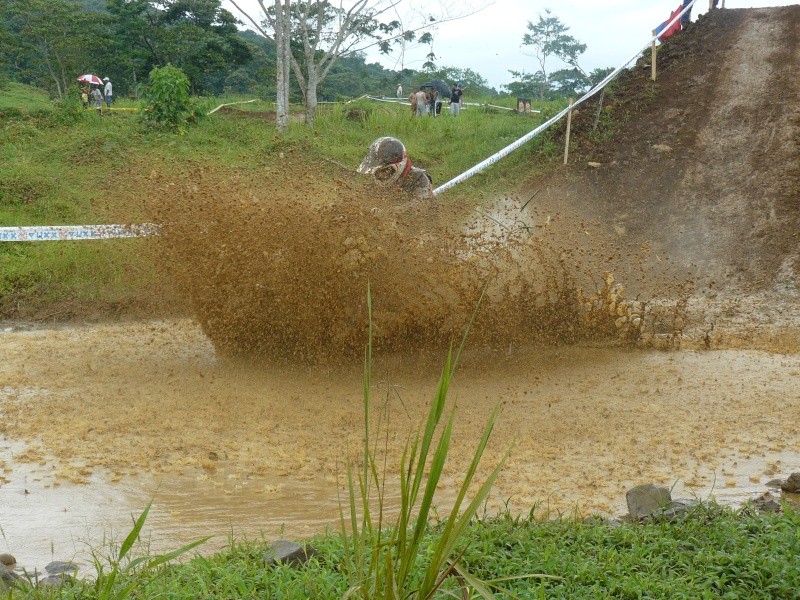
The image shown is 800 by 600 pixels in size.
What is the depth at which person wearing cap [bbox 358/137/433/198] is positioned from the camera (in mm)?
8719

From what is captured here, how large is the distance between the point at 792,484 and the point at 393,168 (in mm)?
4961

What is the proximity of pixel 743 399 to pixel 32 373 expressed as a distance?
5613 mm

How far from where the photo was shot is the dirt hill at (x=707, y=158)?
11516 millimetres

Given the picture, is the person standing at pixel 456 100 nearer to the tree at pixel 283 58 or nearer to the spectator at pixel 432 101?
the spectator at pixel 432 101

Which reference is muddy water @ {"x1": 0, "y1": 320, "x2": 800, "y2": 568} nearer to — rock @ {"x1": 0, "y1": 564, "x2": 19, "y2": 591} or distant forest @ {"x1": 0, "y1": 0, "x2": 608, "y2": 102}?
rock @ {"x1": 0, "y1": 564, "x2": 19, "y2": 591}

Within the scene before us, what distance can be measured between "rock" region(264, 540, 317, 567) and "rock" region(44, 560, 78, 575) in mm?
976

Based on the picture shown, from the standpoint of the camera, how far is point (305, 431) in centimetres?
601

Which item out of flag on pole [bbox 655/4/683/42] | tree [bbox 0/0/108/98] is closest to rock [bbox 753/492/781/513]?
flag on pole [bbox 655/4/683/42]

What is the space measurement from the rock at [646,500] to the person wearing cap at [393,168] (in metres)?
4.75

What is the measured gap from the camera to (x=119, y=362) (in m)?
7.73

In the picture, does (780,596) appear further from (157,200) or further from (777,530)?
(157,200)

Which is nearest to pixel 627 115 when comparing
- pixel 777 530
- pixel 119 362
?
pixel 119 362

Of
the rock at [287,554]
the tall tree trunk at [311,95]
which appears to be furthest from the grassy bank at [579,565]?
the tall tree trunk at [311,95]

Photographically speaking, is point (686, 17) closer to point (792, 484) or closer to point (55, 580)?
point (792, 484)
